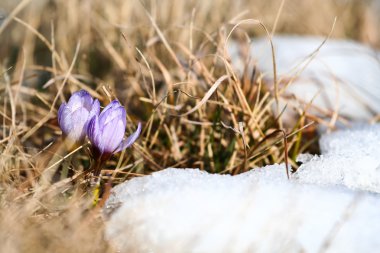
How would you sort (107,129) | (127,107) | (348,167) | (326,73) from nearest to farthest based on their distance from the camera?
A: (107,129) < (348,167) < (127,107) < (326,73)

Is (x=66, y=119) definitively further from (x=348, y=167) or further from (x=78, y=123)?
(x=348, y=167)

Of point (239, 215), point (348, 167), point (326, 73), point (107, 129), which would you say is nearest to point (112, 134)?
point (107, 129)

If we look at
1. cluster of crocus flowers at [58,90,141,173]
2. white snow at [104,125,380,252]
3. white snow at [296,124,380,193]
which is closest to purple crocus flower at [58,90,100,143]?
cluster of crocus flowers at [58,90,141,173]

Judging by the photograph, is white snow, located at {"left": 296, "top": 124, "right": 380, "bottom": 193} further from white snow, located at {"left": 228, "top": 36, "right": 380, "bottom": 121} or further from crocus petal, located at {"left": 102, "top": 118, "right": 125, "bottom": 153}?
crocus petal, located at {"left": 102, "top": 118, "right": 125, "bottom": 153}

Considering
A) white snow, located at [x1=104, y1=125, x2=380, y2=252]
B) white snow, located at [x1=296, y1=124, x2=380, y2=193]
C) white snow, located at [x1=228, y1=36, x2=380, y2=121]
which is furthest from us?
white snow, located at [x1=228, y1=36, x2=380, y2=121]

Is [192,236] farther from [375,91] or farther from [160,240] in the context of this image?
[375,91]
